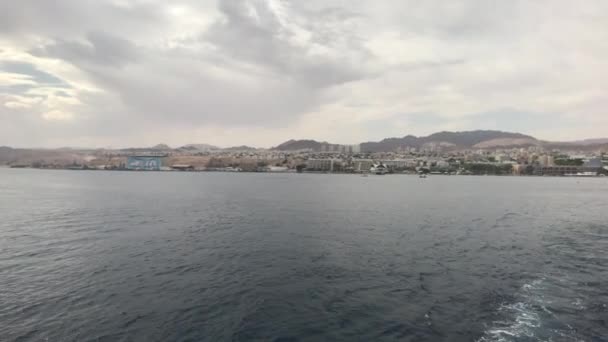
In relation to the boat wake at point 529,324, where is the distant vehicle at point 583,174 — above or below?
below

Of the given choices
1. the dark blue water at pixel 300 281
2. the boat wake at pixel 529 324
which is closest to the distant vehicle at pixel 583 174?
the dark blue water at pixel 300 281

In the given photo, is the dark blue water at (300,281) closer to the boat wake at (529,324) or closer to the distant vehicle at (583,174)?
the boat wake at (529,324)

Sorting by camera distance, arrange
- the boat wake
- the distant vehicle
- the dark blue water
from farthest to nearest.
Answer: the distant vehicle
the dark blue water
the boat wake

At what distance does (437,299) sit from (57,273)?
17097mm

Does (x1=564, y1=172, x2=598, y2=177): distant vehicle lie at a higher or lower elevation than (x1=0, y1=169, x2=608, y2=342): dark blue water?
lower

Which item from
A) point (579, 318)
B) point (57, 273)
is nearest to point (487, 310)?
point (579, 318)

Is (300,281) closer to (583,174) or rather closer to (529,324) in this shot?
(529,324)

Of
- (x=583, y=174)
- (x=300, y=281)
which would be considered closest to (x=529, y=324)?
(x=300, y=281)

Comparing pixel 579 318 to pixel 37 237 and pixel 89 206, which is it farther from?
pixel 89 206

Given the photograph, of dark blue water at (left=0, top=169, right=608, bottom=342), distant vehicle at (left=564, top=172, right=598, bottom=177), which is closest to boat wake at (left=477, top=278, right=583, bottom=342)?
dark blue water at (left=0, top=169, right=608, bottom=342)

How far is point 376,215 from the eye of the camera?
3678 centimetres

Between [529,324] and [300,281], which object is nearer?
[529,324]

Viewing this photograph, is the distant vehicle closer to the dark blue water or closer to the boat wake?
the dark blue water

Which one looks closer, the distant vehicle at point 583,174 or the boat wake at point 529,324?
the boat wake at point 529,324
